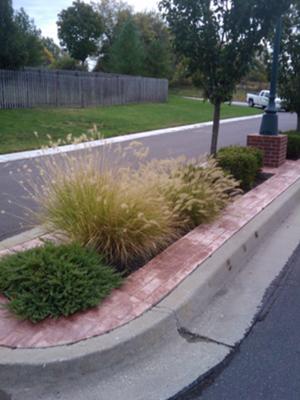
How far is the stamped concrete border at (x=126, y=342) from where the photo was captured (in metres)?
2.69

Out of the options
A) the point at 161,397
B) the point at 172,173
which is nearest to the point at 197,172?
the point at 172,173

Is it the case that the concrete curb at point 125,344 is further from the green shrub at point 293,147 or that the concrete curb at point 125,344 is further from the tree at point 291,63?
the tree at point 291,63

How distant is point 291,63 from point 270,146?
3671 mm

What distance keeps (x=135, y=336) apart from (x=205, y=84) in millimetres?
5829

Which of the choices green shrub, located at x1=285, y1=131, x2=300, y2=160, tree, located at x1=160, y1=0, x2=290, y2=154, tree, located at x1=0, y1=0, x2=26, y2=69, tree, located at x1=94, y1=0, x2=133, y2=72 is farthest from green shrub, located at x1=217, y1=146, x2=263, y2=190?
tree, located at x1=94, y1=0, x2=133, y2=72

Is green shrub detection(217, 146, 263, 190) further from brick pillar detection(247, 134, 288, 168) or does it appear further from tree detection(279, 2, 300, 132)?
tree detection(279, 2, 300, 132)

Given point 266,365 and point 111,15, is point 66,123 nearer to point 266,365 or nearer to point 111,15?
point 266,365

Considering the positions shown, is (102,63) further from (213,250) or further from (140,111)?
(213,250)

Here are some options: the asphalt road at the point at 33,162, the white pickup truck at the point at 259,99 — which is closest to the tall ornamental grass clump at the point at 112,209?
the asphalt road at the point at 33,162

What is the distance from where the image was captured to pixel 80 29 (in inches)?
1634

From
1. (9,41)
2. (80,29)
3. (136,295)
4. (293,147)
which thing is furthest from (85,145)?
(80,29)

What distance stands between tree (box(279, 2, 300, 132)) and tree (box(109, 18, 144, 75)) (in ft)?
80.8

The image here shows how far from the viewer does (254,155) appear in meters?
8.06

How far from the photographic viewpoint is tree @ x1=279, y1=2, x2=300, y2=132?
447 inches
